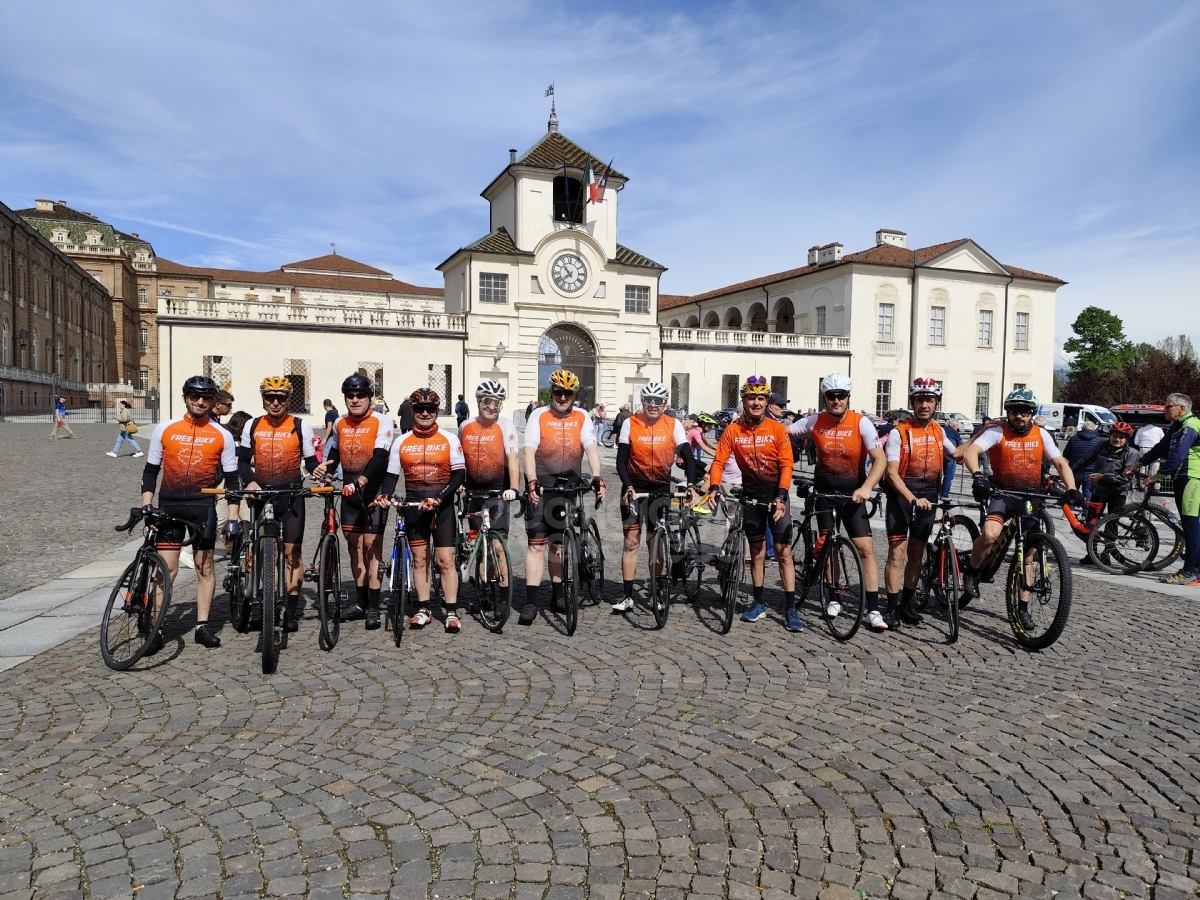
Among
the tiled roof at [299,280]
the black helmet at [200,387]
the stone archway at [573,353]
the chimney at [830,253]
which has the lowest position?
the black helmet at [200,387]

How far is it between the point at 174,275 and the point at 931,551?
319ft

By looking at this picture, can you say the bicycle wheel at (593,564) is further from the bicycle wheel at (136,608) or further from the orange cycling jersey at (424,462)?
the bicycle wheel at (136,608)

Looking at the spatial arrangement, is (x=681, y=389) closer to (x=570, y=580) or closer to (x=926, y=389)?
(x=926, y=389)

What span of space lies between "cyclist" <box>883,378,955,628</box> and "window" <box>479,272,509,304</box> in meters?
34.2

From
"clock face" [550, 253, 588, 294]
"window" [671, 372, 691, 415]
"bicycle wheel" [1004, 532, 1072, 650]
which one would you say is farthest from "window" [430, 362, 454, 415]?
"bicycle wheel" [1004, 532, 1072, 650]

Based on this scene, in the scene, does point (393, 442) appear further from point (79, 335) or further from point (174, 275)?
point (174, 275)

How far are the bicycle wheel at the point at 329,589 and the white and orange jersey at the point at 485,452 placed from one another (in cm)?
127

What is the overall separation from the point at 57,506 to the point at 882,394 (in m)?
42.6

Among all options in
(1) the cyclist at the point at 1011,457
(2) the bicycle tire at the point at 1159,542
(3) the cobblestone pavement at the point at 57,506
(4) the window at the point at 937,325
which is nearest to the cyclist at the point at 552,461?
(1) the cyclist at the point at 1011,457

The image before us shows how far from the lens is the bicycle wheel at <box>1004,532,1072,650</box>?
6.00 meters

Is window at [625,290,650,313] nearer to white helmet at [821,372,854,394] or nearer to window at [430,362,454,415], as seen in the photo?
window at [430,362,454,415]

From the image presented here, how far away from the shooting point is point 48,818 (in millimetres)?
3506

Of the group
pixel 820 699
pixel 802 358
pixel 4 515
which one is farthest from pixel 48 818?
pixel 802 358

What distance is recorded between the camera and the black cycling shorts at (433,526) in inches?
256
